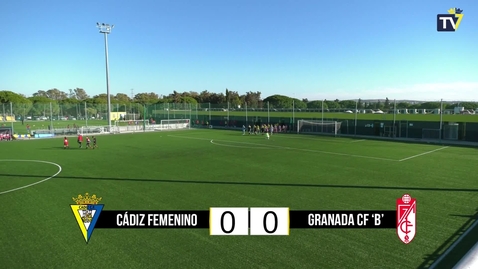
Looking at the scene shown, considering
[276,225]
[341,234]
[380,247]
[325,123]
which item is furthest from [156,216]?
[325,123]

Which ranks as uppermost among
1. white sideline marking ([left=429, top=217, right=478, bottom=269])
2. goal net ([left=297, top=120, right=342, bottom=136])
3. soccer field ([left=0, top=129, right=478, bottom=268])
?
goal net ([left=297, top=120, right=342, bottom=136])

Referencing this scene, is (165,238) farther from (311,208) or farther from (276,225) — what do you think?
(311,208)

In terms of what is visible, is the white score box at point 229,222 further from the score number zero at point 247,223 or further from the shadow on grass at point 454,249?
the shadow on grass at point 454,249

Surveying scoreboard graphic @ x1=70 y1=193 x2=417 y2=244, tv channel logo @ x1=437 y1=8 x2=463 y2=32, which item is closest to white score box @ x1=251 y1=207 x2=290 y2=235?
scoreboard graphic @ x1=70 y1=193 x2=417 y2=244

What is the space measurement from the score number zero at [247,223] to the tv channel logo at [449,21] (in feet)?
65.0

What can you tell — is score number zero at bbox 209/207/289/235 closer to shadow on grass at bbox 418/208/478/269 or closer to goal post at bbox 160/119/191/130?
shadow on grass at bbox 418/208/478/269

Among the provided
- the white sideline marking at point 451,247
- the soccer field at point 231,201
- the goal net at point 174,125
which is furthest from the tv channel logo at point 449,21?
the goal net at point 174,125

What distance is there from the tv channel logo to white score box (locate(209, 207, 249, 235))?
2041cm

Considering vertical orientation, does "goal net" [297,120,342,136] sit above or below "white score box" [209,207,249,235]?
above

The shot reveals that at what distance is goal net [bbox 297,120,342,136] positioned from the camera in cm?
4444

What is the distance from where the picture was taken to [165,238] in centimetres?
884

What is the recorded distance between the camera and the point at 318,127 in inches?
1826

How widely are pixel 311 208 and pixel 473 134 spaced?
33.7m

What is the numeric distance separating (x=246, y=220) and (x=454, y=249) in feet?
18.1
